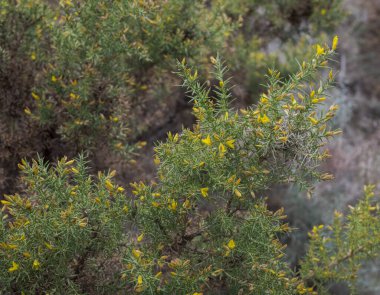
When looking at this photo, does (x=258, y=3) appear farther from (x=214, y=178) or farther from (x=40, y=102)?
(x=214, y=178)

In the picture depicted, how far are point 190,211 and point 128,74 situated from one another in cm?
181

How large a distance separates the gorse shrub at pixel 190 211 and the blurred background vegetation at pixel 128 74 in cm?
62

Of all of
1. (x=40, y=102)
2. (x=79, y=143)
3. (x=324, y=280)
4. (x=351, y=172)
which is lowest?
(x=351, y=172)

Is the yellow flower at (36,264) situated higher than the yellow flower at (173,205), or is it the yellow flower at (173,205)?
the yellow flower at (173,205)

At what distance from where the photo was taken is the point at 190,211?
2705 millimetres

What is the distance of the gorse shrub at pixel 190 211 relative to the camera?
2.50m

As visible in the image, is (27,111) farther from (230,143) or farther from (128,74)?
(230,143)

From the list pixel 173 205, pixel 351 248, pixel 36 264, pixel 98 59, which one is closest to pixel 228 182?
pixel 173 205

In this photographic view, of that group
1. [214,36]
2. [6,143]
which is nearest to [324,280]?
[214,36]

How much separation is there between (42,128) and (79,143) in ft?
1.05

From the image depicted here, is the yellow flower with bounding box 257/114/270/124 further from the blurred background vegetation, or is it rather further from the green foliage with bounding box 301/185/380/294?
the green foliage with bounding box 301/185/380/294

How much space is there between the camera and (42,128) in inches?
150

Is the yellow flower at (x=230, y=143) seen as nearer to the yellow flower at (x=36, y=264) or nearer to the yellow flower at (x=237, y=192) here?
the yellow flower at (x=237, y=192)

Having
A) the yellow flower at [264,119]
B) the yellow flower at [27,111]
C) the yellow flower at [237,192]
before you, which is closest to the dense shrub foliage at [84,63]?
the yellow flower at [27,111]
